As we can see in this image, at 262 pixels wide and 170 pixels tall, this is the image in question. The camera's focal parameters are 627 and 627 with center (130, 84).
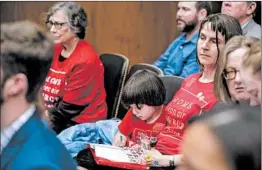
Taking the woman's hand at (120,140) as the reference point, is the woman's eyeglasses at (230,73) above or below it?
above

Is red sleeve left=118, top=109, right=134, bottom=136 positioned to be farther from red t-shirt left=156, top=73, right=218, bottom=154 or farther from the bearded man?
the bearded man

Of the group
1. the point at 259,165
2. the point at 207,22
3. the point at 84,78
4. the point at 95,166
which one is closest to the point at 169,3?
the point at 84,78

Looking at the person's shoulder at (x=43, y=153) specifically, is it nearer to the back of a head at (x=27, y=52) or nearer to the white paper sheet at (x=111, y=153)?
the back of a head at (x=27, y=52)

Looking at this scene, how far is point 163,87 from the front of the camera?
2438mm

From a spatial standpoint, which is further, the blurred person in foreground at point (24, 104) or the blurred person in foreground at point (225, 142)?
the blurred person in foreground at point (24, 104)

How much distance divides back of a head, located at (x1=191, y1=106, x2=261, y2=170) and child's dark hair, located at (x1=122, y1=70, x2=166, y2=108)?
57.9 inches

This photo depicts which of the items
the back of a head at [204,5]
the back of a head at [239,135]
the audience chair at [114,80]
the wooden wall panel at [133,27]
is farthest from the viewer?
the wooden wall panel at [133,27]

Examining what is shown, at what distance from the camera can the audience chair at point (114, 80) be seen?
309 centimetres

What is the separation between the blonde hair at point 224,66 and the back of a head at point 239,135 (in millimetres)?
1119

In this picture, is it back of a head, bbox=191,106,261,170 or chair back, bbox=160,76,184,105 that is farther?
chair back, bbox=160,76,184,105

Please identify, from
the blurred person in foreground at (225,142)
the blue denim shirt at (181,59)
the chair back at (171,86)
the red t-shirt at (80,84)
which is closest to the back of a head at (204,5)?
the blue denim shirt at (181,59)

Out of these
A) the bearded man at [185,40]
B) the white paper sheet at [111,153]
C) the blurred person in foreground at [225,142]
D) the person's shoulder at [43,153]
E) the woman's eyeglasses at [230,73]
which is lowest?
the white paper sheet at [111,153]

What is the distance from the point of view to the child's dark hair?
2.40 meters

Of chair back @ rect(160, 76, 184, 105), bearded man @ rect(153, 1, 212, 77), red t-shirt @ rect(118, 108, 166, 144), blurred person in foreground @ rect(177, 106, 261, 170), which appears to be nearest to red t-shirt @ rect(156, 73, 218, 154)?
red t-shirt @ rect(118, 108, 166, 144)
